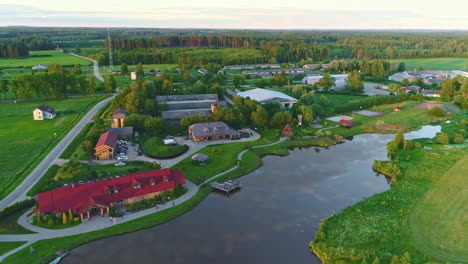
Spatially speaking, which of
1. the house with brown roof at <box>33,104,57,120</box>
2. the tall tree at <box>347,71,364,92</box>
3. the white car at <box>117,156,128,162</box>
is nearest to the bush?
the tall tree at <box>347,71,364,92</box>

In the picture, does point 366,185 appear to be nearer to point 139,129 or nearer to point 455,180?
point 455,180

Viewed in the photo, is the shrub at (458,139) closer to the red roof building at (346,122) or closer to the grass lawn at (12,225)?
the red roof building at (346,122)

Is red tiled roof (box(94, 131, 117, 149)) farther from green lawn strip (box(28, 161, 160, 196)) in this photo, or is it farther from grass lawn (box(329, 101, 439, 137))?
grass lawn (box(329, 101, 439, 137))

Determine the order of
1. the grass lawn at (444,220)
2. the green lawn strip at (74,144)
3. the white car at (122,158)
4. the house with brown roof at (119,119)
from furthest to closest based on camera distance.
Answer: the house with brown roof at (119,119), the green lawn strip at (74,144), the white car at (122,158), the grass lawn at (444,220)

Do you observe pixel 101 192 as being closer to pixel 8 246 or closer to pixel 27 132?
Result: pixel 8 246

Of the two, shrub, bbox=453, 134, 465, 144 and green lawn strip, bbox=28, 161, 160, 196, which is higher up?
shrub, bbox=453, 134, 465, 144

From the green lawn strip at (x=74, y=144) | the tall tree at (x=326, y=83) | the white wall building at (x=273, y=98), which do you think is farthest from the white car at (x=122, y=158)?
the tall tree at (x=326, y=83)
